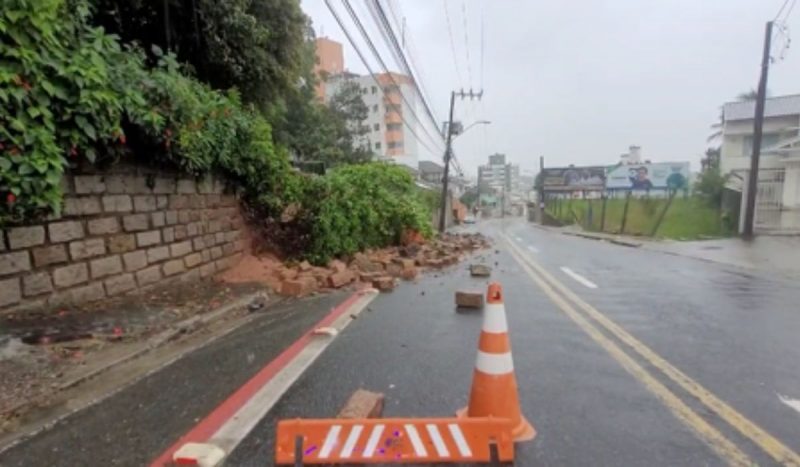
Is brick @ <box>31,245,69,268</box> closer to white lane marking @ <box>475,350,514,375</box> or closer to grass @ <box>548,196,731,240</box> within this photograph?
white lane marking @ <box>475,350,514,375</box>

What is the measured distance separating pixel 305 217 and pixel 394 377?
632 centimetres

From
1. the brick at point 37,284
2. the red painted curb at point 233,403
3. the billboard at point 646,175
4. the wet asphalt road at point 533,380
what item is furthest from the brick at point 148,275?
the billboard at point 646,175

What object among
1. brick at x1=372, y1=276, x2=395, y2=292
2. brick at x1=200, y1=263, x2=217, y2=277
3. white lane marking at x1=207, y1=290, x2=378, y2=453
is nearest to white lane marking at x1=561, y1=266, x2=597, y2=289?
brick at x1=372, y1=276, x2=395, y2=292

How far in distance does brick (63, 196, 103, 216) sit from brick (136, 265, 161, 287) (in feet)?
3.32

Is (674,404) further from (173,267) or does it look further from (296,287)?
(173,267)

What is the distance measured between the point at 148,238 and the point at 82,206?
1.14m

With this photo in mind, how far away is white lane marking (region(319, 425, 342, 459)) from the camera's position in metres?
2.53

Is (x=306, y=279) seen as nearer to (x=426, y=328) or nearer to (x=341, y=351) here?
(x=426, y=328)

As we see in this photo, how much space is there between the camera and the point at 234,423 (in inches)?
123

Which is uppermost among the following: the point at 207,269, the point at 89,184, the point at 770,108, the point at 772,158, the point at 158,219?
the point at 770,108

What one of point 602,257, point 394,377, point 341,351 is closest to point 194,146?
point 341,351

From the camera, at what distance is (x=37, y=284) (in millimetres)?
4980

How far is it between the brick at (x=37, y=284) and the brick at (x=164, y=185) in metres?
2.04

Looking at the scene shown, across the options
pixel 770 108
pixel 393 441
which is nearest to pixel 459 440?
pixel 393 441
